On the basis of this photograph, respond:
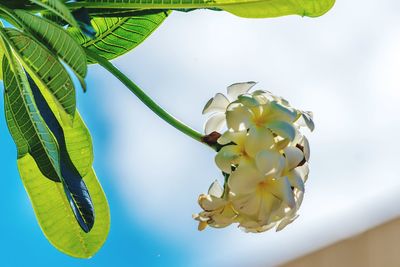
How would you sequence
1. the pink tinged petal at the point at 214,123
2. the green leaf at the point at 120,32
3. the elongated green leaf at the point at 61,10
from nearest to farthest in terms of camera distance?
the elongated green leaf at the point at 61,10 < the pink tinged petal at the point at 214,123 < the green leaf at the point at 120,32

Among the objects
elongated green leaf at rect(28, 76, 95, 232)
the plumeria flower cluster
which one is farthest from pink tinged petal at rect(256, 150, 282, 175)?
elongated green leaf at rect(28, 76, 95, 232)

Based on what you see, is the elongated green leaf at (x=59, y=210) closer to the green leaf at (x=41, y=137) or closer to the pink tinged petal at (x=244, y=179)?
the green leaf at (x=41, y=137)

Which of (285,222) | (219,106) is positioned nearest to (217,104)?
(219,106)

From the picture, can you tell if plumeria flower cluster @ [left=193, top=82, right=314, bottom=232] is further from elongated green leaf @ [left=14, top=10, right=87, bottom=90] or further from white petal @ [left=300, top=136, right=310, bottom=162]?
elongated green leaf @ [left=14, top=10, right=87, bottom=90]

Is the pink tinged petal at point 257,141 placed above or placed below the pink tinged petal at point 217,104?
below

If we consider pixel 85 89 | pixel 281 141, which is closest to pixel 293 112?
pixel 281 141

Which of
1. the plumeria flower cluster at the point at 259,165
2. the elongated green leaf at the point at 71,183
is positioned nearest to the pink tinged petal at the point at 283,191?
the plumeria flower cluster at the point at 259,165

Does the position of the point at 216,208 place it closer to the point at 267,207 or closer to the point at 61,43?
the point at 267,207

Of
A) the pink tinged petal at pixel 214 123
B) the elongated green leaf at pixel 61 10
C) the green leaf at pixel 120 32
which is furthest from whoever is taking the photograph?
the green leaf at pixel 120 32
